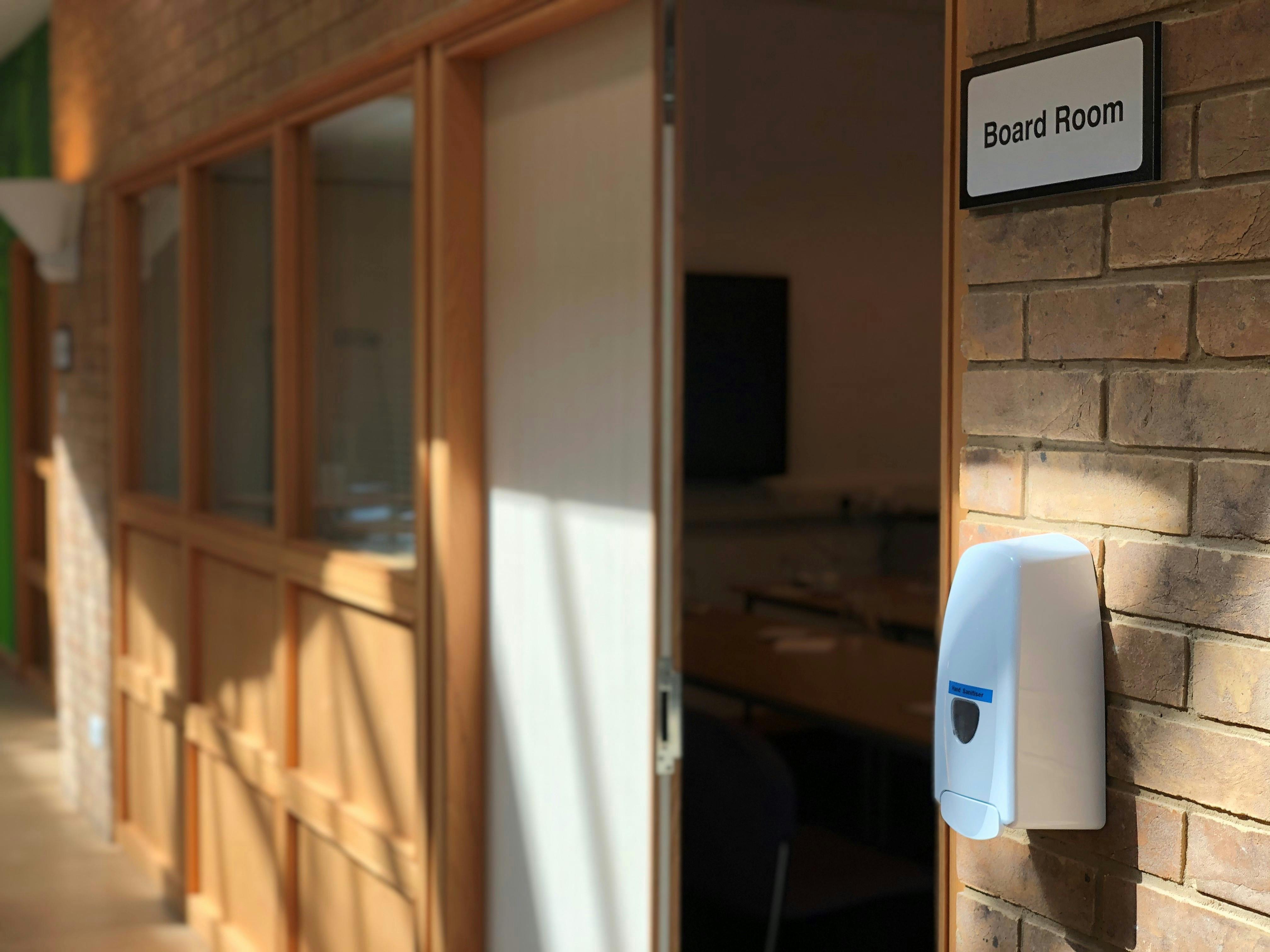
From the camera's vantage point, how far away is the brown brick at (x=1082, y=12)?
1178 mm

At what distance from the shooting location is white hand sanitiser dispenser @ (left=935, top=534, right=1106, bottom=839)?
1.19 meters

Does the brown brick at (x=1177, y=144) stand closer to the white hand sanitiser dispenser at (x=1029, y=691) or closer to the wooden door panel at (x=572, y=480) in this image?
the white hand sanitiser dispenser at (x=1029, y=691)

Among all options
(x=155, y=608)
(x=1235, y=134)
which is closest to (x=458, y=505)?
(x=1235, y=134)

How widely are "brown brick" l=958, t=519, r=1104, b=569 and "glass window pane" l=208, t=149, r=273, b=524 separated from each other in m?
2.44

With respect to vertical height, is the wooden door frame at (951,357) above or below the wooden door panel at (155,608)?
above

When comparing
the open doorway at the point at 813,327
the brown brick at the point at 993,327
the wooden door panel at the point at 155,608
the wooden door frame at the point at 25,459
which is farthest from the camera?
the wooden door frame at the point at 25,459

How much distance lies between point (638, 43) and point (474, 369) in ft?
2.27

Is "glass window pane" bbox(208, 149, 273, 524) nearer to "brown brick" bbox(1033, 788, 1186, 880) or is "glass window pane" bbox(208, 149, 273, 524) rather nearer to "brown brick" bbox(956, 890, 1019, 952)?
"brown brick" bbox(956, 890, 1019, 952)

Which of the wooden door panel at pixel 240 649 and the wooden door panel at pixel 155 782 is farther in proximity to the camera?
the wooden door panel at pixel 155 782

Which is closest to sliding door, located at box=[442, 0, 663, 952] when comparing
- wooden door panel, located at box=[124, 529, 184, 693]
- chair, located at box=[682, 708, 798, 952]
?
chair, located at box=[682, 708, 798, 952]

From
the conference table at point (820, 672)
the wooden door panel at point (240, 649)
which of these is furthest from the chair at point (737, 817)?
the wooden door panel at point (240, 649)

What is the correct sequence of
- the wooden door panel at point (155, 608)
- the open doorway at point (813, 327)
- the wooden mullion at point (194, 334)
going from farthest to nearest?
1. the open doorway at point (813, 327)
2. the wooden door panel at point (155, 608)
3. the wooden mullion at point (194, 334)

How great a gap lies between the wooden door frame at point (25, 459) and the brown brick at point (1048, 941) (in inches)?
264

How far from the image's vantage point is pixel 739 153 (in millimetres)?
5879
